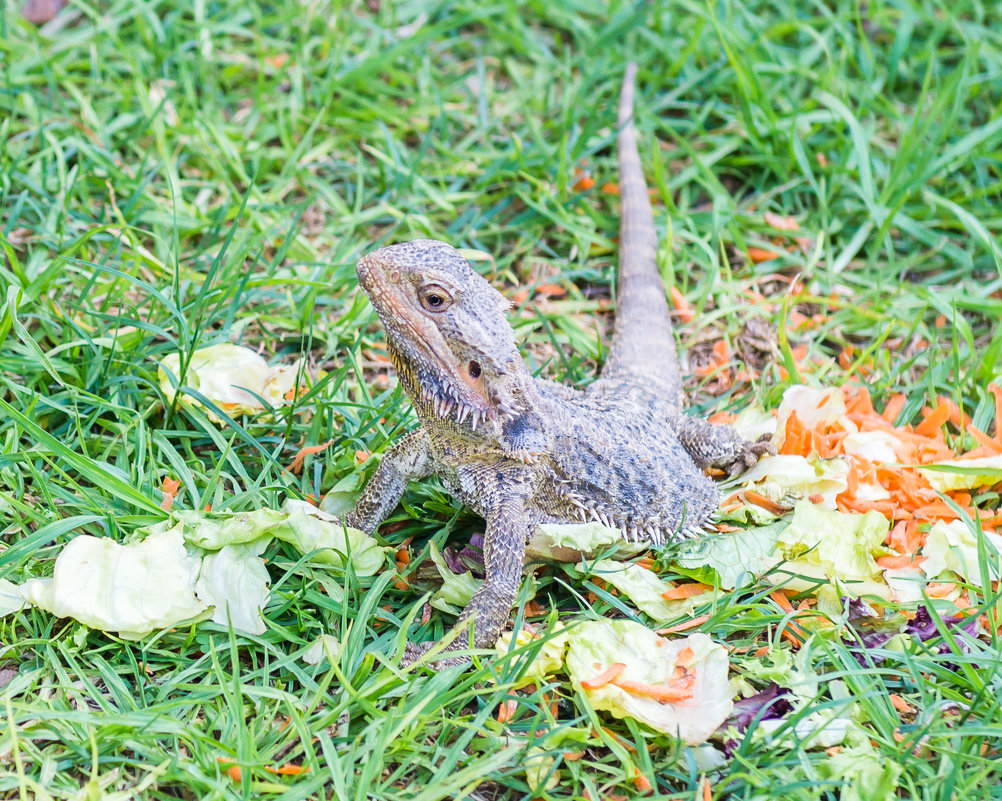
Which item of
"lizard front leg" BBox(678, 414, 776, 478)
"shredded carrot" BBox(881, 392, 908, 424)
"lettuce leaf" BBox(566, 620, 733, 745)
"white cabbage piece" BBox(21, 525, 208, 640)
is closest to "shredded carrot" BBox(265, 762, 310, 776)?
"white cabbage piece" BBox(21, 525, 208, 640)

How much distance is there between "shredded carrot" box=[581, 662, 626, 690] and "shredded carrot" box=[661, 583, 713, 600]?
0.52 m

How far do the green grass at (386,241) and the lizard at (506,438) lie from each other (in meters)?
0.32

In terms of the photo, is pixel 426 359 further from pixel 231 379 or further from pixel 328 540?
pixel 231 379

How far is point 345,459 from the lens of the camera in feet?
14.6

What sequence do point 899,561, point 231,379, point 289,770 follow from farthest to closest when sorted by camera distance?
point 231,379 < point 899,561 < point 289,770

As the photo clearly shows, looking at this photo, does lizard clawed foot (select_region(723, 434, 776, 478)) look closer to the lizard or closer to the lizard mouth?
the lizard

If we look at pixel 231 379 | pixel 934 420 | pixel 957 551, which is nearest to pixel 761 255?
pixel 934 420

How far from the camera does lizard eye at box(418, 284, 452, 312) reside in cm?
369

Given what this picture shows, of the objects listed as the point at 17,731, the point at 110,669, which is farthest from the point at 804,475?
the point at 17,731

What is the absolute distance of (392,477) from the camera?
4.11 metres

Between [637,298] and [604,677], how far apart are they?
7.73 feet

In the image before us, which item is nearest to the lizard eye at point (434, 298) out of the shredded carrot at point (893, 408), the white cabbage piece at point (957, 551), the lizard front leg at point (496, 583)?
the lizard front leg at point (496, 583)

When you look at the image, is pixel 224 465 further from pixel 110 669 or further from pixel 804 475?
pixel 804 475

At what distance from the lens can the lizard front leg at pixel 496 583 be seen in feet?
12.1
